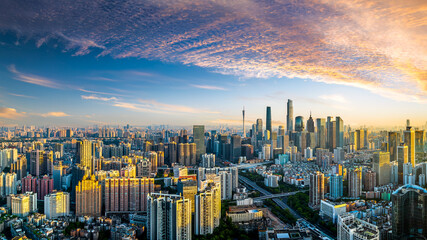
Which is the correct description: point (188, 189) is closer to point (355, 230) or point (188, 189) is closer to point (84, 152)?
point (355, 230)

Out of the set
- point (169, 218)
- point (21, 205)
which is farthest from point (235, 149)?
point (169, 218)

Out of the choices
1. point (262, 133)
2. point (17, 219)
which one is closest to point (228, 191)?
point (17, 219)

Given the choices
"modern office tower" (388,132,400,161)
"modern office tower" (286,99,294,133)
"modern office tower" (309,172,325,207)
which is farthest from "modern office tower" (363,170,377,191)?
"modern office tower" (286,99,294,133)

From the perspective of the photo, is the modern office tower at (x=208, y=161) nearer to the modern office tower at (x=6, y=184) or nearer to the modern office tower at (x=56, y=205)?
the modern office tower at (x=56, y=205)

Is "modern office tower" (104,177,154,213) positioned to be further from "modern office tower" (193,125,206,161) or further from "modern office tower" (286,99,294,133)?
"modern office tower" (286,99,294,133)

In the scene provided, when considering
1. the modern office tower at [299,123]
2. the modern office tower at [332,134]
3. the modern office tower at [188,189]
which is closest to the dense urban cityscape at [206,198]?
the modern office tower at [188,189]

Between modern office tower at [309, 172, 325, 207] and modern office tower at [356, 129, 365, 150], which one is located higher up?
modern office tower at [356, 129, 365, 150]
